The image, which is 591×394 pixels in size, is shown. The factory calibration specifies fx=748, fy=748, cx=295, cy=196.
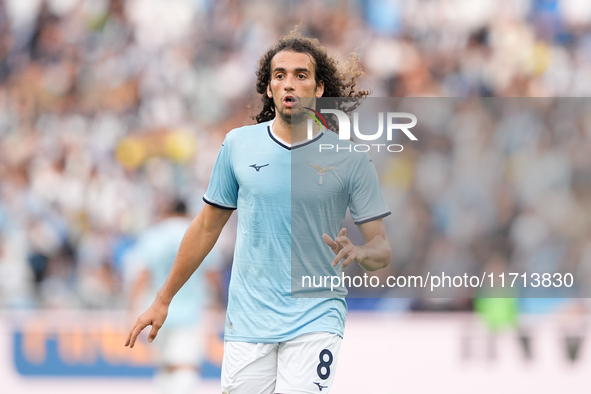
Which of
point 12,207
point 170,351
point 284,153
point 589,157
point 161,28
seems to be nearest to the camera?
point 284,153

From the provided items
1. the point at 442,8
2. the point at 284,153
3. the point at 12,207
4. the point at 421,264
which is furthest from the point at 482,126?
the point at 12,207

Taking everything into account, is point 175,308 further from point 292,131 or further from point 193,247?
point 292,131

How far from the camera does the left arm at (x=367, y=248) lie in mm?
3145

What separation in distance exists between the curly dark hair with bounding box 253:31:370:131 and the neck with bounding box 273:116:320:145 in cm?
23

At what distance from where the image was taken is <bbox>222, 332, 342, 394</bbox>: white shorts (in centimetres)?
338

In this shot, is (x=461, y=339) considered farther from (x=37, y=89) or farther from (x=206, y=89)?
(x=37, y=89)

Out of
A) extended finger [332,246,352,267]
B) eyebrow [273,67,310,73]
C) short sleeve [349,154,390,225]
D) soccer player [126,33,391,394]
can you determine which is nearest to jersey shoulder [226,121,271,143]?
soccer player [126,33,391,394]

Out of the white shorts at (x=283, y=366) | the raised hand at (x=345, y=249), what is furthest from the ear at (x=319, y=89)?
the white shorts at (x=283, y=366)

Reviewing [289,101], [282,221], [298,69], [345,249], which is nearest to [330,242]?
[345,249]

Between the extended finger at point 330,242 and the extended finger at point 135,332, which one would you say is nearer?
the extended finger at point 330,242

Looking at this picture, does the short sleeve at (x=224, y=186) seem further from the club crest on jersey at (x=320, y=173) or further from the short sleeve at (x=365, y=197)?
the short sleeve at (x=365, y=197)

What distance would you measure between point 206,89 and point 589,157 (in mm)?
4764

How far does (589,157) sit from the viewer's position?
749cm

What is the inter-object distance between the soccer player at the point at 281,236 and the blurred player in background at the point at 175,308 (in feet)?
8.93
